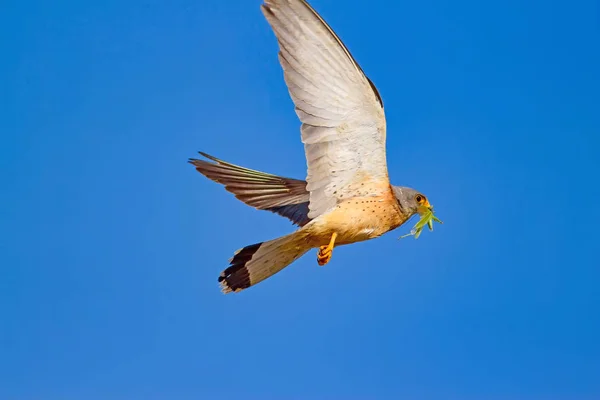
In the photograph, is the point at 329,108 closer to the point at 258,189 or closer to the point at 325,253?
the point at 325,253

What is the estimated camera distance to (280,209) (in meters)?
7.78

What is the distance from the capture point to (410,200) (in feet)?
23.7

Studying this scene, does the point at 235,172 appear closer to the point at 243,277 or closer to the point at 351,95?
the point at 243,277

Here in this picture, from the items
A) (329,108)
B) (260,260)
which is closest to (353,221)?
(260,260)

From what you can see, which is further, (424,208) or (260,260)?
(424,208)

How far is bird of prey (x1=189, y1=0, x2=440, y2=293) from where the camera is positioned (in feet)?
19.5

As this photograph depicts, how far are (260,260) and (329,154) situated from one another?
1.13m

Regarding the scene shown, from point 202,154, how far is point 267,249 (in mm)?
1605

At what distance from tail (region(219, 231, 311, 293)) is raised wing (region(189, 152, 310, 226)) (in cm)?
81

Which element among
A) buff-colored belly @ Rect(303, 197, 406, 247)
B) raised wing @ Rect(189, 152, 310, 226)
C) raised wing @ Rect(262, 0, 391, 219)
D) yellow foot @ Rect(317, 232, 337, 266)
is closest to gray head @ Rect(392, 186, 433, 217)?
buff-colored belly @ Rect(303, 197, 406, 247)

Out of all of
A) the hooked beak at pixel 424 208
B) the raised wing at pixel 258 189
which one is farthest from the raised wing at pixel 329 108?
the raised wing at pixel 258 189

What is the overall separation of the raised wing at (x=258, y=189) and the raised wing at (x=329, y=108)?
958 millimetres

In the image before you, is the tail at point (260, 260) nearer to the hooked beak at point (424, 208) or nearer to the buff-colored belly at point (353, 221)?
the buff-colored belly at point (353, 221)

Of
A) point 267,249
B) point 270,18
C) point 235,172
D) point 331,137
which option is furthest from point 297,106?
point 235,172
